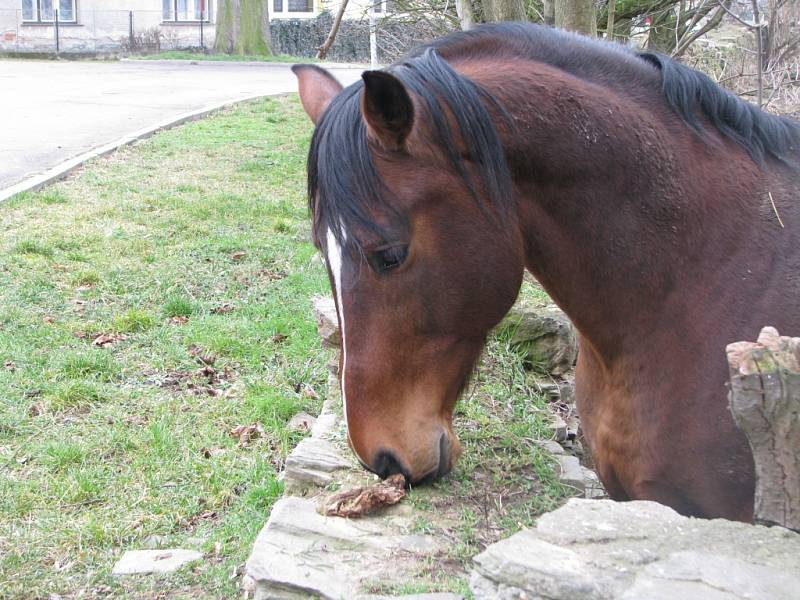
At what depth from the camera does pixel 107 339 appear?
16.9ft

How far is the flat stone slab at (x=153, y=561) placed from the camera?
2.97 m

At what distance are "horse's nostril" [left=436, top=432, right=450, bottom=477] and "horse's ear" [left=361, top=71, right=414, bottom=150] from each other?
81 cm

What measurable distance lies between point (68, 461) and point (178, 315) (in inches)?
76.5

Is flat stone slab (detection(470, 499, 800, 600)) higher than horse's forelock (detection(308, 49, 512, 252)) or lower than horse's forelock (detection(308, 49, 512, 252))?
lower

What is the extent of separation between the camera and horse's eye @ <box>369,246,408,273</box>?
2.18 meters

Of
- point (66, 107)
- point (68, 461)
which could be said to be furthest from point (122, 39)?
point (68, 461)

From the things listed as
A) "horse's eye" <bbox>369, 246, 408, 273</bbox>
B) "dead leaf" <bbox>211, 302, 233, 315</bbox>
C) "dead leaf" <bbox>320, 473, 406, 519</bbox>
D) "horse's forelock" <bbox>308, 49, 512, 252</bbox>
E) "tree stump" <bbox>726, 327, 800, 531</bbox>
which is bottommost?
"dead leaf" <bbox>211, 302, 233, 315</bbox>

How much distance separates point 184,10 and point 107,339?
3515 centimetres

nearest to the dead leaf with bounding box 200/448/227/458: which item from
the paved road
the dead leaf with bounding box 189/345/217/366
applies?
the dead leaf with bounding box 189/345/217/366

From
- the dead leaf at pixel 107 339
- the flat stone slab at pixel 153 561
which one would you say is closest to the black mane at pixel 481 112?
the flat stone slab at pixel 153 561

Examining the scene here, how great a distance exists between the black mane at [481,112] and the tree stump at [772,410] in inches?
35.3

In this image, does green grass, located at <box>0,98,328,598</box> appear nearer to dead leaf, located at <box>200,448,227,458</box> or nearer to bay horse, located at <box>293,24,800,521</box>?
dead leaf, located at <box>200,448,227,458</box>

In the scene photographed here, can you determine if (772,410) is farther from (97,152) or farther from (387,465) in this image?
(97,152)

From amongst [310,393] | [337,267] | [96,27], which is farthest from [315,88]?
[96,27]
